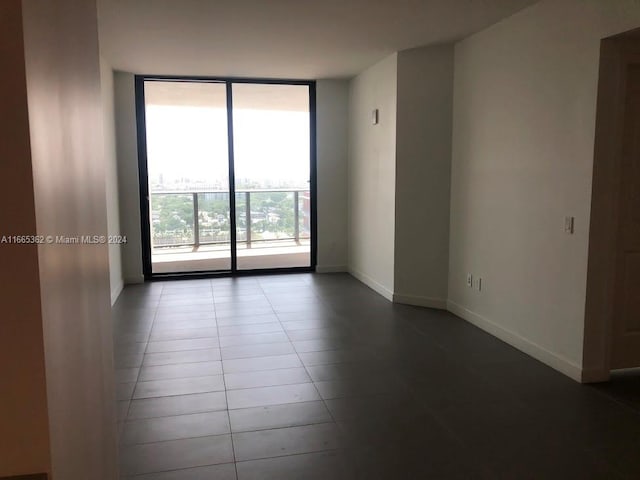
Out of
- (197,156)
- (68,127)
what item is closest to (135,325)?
(197,156)

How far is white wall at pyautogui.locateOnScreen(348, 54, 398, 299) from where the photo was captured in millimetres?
5547

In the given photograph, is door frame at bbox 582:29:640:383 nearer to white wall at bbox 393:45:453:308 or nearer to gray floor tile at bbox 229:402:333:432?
gray floor tile at bbox 229:402:333:432

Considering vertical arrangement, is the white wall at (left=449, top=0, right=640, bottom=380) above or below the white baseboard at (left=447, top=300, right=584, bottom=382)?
above

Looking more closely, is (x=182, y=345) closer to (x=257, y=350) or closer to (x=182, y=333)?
(x=182, y=333)

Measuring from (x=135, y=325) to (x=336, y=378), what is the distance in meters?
2.24

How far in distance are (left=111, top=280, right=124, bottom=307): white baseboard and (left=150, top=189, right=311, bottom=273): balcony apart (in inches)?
29.6

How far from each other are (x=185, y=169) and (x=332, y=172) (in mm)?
1988

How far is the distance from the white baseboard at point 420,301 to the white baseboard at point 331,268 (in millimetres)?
1854

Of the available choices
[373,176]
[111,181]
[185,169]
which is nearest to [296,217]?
[185,169]

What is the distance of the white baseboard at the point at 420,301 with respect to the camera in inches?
211

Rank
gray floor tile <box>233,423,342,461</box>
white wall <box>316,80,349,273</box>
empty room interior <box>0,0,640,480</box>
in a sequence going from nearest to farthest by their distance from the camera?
empty room interior <box>0,0,640,480</box>, gray floor tile <box>233,423,342,461</box>, white wall <box>316,80,349,273</box>

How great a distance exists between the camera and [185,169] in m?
6.98

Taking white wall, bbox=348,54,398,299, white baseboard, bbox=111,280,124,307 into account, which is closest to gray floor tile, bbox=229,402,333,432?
white wall, bbox=348,54,398,299

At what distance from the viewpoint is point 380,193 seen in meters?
5.91
